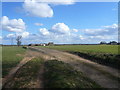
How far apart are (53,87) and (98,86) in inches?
109

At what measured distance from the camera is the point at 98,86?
37.3 ft

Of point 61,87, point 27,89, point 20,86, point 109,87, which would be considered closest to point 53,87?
point 61,87

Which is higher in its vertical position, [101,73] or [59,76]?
[59,76]

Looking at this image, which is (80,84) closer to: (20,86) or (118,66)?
(20,86)

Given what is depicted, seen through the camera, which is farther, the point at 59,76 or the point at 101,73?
the point at 101,73

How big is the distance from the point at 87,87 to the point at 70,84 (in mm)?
1010

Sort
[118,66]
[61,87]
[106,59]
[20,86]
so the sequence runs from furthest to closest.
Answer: [106,59] → [118,66] → [20,86] → [61,87]

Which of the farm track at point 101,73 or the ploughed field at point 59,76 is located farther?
the farm track at point 101,73

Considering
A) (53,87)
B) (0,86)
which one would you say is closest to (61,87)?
(53,87)

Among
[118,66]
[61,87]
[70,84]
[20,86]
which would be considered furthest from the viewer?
[118,66]

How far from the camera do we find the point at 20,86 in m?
11.9

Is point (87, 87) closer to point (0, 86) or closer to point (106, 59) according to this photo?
point (0, 86)

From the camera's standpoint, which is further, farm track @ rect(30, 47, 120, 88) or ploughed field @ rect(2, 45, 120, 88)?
farm track @ rect(30, 47, 120, 88)

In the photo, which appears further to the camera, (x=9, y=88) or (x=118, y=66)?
(x=118, y=66)
